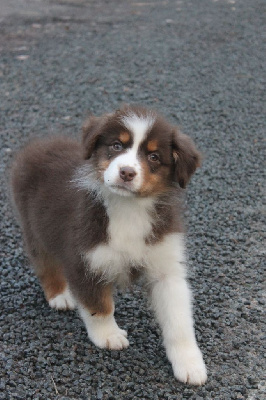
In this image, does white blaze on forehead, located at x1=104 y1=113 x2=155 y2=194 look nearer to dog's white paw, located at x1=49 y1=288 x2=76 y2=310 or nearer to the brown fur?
the brown fur

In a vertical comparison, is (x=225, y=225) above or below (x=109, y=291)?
below

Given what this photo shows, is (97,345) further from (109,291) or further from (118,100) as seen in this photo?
(118,100)

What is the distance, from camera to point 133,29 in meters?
11.6

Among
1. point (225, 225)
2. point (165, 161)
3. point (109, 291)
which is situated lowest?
point (225, 225)

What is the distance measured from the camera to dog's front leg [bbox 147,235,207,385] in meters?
3.95

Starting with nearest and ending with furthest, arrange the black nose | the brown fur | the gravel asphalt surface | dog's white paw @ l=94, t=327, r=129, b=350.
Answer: the black nose, the brown fur, the gravel asphalt surface, dog's white paw @ l=94, t=327, r=129, b=350

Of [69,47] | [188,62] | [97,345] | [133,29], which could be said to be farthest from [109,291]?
[133,29]

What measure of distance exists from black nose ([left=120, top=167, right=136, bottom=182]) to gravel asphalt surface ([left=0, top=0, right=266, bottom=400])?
1.25 meters

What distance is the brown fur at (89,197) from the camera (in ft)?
12.7

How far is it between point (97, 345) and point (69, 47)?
7.39 meters

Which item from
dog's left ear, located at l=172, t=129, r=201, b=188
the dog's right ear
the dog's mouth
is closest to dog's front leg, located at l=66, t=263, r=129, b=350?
the dog's mouth

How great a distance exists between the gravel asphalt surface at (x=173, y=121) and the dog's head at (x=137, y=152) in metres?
1.17

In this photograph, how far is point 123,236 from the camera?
3891 mm

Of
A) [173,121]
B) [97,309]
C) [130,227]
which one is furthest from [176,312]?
[173,121]
